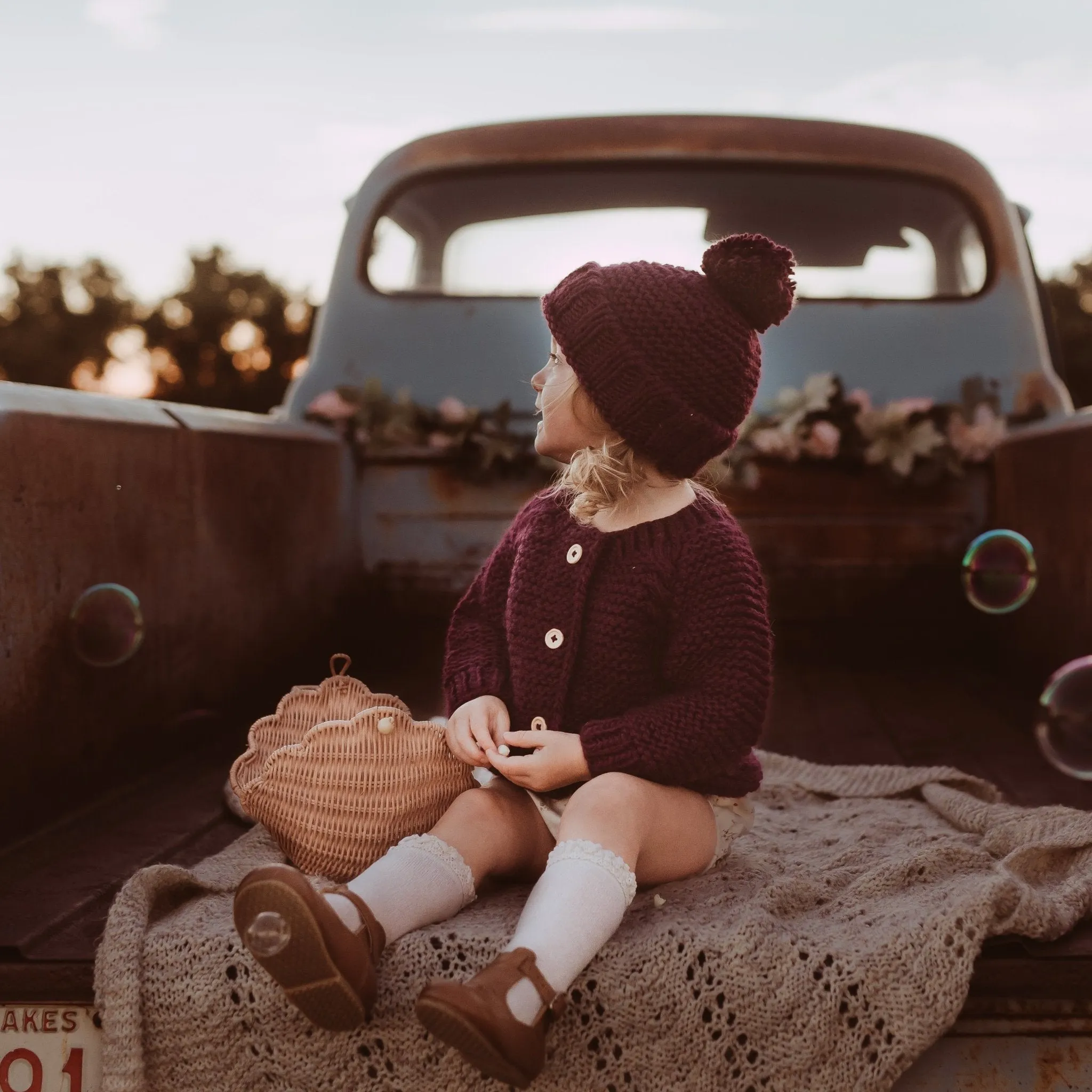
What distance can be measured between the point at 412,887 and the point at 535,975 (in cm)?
21

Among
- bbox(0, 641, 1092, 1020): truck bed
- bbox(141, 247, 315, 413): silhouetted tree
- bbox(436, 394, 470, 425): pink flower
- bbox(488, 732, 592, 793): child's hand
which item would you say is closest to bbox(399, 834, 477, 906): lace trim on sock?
bbox(488, 732, 592, 793): child's hand

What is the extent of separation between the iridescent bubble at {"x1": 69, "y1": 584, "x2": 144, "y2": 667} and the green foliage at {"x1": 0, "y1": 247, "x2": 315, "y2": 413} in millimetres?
18405

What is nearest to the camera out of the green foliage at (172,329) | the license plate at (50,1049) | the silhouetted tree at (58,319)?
the license plate at (50,1049)

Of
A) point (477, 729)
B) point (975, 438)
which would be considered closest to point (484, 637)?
point (477, 729)

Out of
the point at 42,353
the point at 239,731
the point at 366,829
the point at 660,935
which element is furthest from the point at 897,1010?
the point at 42,353

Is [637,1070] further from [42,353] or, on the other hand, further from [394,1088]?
[42,353]

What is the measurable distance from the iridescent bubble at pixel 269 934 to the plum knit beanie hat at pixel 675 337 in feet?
2.12

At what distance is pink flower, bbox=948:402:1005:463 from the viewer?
2.62 meters

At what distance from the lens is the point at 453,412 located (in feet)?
8.89

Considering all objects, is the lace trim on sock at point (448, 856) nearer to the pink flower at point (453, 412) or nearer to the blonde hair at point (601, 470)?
the blonde hair at point (601, 470)

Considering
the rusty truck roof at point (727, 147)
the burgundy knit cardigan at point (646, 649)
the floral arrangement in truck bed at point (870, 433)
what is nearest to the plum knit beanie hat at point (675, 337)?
the burgundy knit cardigan at point (646, 649)

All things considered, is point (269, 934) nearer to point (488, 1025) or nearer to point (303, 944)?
point (303, 944)

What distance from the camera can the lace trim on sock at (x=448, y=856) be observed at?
4.16 ft

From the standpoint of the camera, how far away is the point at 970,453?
8.63ft
